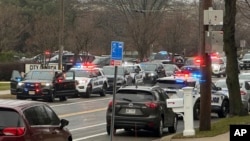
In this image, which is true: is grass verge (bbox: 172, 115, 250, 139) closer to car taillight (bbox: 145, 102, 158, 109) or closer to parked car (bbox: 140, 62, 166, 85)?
car taillight (bbox: 145, 102, 158, 109)

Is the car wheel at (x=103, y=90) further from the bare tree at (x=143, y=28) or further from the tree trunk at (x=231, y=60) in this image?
the bare tree at (x=143, y=28)

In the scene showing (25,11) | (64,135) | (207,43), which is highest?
(25,11)

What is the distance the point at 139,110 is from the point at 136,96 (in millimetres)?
498

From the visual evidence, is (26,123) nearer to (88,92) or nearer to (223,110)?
(223,110)

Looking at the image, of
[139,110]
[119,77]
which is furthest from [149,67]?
[139,110]

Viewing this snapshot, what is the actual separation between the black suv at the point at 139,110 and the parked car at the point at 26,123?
7161 millimetres

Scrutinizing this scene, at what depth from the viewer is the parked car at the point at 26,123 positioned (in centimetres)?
1037

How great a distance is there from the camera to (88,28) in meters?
59.4

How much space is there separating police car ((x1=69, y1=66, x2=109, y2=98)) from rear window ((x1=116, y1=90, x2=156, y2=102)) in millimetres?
17540

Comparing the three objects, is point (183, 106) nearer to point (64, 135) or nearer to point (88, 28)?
point (64, 135)

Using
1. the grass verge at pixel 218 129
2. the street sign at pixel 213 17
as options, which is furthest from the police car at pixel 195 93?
the street sign at pixel 213 17

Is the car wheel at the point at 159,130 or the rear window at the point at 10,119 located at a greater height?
the rear window at the point at 10,119

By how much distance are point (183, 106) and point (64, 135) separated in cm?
615

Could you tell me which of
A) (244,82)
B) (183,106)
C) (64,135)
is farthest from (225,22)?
(64,135)
